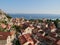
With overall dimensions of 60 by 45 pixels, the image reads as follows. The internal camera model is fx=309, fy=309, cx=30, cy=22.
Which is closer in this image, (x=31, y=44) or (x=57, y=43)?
(x=31, y=44)

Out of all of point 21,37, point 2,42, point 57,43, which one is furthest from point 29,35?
point 2,42

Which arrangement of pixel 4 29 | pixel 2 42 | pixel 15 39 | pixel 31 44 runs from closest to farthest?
pixel 31 44, pixel 15 39, pixel 2 42, pixel 4 29

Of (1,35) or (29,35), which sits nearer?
(29,35)

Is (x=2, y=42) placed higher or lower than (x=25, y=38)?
lower

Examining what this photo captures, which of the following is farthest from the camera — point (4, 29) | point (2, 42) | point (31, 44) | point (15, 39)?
point (4, 29)

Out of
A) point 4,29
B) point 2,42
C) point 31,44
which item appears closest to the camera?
point 31,44

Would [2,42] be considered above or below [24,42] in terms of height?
below

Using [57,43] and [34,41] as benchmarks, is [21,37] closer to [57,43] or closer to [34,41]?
[34,41]

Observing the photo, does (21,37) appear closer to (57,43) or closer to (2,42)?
(57,43)

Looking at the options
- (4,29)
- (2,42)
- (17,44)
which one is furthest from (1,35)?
(17,44)
